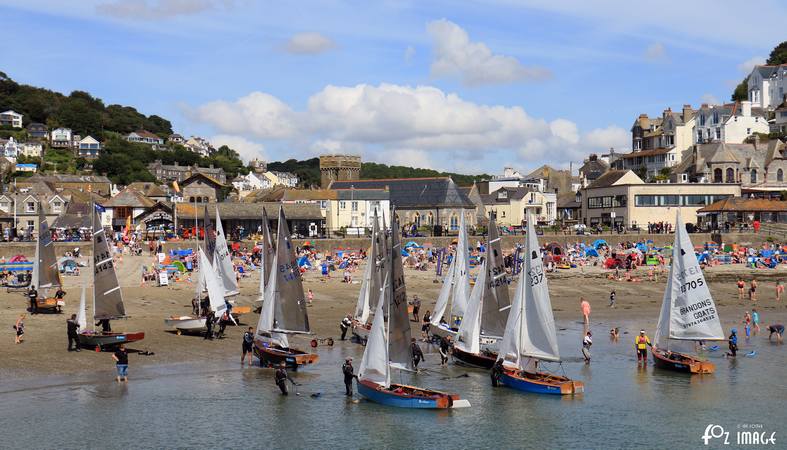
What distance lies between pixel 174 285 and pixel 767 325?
1383 inches

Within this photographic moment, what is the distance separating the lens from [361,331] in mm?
43875

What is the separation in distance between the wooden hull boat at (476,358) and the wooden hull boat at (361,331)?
550cm

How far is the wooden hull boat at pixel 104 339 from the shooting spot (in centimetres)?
3841

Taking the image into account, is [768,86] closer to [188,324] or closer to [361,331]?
[361,331]

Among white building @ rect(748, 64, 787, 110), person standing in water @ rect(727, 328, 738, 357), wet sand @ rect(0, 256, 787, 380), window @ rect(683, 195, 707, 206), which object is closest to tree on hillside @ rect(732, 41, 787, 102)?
white building @ rect(748, 64, 787, 110)

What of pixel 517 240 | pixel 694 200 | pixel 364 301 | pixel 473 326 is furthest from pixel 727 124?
pixel 473 326

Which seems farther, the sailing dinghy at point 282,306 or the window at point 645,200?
the window at point 645,200

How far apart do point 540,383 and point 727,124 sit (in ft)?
361

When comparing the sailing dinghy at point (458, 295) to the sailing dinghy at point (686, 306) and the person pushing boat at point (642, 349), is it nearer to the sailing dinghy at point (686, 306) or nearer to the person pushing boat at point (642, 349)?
the person pushing boat at point (642, 349)

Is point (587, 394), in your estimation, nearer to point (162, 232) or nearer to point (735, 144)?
point (162, 232)

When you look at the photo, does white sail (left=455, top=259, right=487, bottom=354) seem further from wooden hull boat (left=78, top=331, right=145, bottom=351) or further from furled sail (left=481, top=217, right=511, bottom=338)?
wooden hull boat (left=78, top=331, right=145, bottom=351)

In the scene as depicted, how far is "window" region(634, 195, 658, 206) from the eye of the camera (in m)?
103

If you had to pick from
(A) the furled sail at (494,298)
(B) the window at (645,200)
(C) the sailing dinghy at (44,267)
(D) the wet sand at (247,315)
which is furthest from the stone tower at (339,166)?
(A) the furled sail at (494,298)

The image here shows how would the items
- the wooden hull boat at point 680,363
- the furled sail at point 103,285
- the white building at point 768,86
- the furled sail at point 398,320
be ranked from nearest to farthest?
the furled sail at point 398,320, the wooden hull boat at point 680,363, the furled sail at point 103,285, the white building at point 768,86
